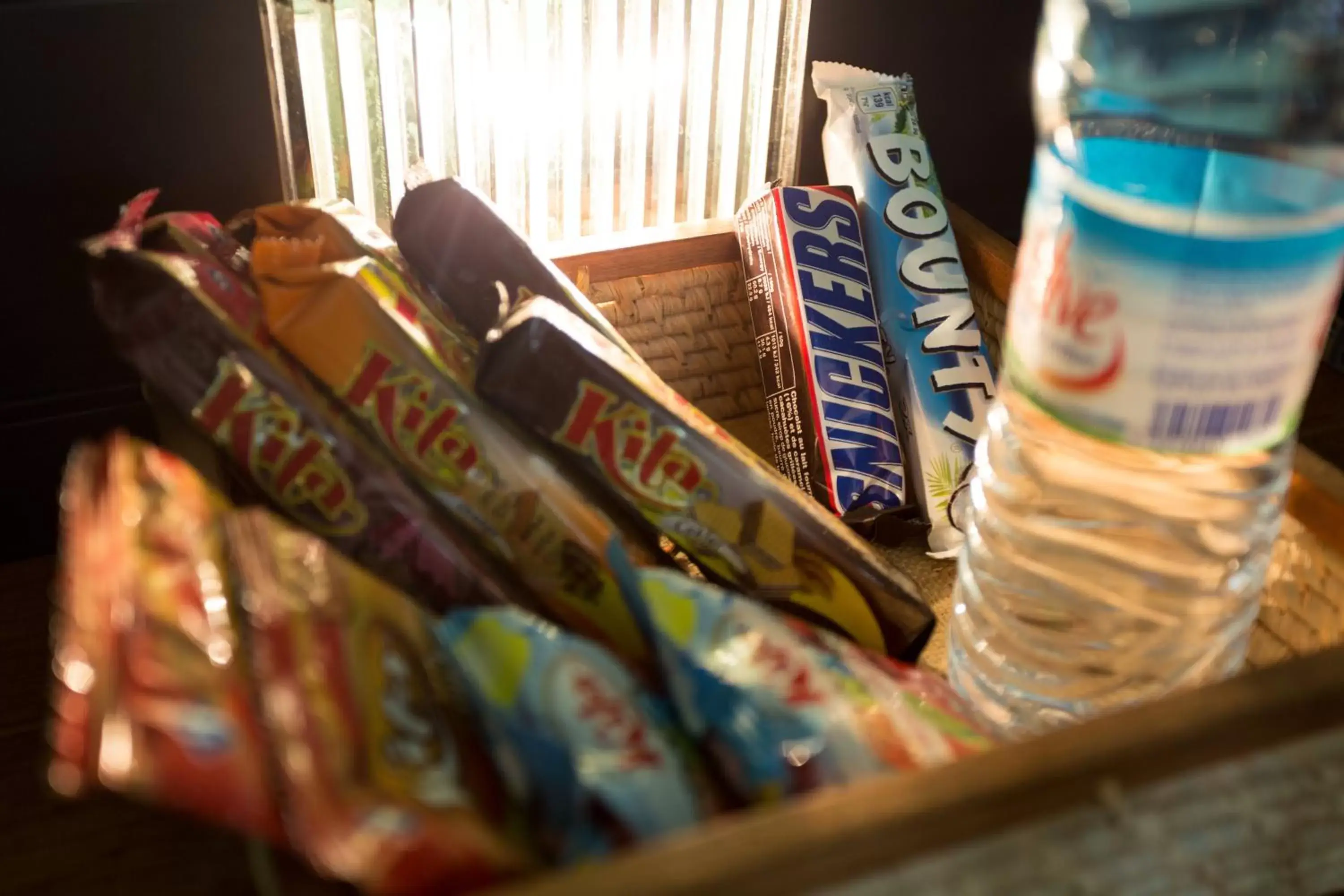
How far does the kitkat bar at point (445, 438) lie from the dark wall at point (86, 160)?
0.66 feet

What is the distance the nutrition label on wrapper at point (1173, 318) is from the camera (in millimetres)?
447

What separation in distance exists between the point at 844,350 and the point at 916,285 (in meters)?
0.08

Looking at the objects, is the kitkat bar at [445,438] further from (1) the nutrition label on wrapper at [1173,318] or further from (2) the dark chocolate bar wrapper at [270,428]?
(1) the nutrition label on wrapper at [1173,318]

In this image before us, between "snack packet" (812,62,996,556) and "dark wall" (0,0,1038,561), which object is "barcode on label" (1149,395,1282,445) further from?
"dark wall" (0,0,1038,561)

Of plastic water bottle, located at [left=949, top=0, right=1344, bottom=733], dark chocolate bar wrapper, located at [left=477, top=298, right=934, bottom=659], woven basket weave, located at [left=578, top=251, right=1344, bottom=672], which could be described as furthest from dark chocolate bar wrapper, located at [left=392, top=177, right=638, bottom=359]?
plastic water bottle, located at [left=949, top=0, right=1344, bottom=733]

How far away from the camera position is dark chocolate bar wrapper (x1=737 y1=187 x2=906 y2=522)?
0.74 metres

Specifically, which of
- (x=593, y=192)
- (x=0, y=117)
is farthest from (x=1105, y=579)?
(x=0, y=117)

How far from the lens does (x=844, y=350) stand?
2.50 feet

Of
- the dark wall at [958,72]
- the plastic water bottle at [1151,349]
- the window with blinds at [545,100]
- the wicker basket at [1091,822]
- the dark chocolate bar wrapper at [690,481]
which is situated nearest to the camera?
the wicker basket at [1091,822]

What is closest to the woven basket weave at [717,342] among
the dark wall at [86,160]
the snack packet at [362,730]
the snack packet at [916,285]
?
the snack packet at [916,285]

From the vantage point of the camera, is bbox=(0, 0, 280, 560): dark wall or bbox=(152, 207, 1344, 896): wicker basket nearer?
bbox=(152, 207, 1344, 896): wicker basket

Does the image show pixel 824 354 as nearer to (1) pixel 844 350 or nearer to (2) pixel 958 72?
(1) pixel 844 350

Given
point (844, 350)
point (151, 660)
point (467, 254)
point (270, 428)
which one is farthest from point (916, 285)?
point (151, 660)

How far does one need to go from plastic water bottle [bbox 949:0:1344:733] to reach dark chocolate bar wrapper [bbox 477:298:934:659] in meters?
0.09
